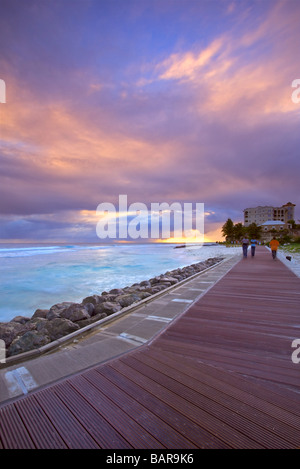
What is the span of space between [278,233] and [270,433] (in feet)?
233

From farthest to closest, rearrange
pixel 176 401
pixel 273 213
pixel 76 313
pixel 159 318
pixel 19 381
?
1. pixel 273 213
2. pixel 76 313
3. pixel 159 318
4. pixel 19 381
5. pixel 176 401

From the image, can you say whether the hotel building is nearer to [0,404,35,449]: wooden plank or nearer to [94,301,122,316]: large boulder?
[94,301,122,316]: large boulder

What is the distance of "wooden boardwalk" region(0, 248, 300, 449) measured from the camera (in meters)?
1.81

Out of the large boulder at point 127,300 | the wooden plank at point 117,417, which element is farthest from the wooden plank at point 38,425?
the large boulder at point 127,300

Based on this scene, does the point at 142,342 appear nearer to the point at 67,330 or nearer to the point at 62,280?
the point at 67,330

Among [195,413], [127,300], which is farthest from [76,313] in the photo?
[195,413]

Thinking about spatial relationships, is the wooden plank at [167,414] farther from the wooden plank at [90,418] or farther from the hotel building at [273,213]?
the hotel building at [273,213]

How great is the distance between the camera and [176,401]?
2.20 m

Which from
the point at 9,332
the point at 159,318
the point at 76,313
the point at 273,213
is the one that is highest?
the point at 273,213

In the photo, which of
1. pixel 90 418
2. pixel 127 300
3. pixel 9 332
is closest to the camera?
pixel 90 418

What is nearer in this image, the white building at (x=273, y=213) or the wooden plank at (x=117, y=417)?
the wooden plank at (x=117, y=417)

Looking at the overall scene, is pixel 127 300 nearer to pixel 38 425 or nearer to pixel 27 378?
pixel 27 378

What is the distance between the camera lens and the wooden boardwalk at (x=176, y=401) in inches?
71.1

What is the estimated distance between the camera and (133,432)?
1.85 m
